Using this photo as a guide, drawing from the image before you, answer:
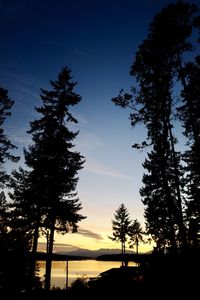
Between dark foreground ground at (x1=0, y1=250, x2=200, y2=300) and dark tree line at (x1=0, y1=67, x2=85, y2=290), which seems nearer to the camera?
dark foreground ground at (x1=0, y1=250, x2=200, y2=300)

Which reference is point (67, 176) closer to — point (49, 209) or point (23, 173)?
point (49, 209)

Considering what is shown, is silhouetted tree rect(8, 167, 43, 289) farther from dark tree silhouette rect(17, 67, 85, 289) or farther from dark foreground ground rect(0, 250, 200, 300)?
dark foreground ground rect(0, 250, 200, 300)

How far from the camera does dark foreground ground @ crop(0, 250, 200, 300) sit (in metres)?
12.8

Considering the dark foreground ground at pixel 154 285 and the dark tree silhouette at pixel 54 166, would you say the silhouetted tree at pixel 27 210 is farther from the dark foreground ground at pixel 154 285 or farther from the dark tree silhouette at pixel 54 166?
the dark foreground ground at pixel 154 285

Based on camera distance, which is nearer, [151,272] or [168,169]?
[151,272]

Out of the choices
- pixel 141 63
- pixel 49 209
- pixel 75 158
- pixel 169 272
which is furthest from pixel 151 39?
pixel 49 209

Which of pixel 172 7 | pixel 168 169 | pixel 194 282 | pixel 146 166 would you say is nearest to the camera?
pixel 194 282

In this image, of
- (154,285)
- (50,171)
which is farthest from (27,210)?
(154,285)

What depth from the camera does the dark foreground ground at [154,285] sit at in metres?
12.8

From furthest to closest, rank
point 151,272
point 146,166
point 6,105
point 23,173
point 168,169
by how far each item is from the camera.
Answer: point 146,166 → point 168,169 → point 23,173 → point 6,105 → point 151,272

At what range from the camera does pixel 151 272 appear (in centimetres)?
1555

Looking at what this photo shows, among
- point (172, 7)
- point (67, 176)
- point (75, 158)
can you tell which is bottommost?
point (67, 176)

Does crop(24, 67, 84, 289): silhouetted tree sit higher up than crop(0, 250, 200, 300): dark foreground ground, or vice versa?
crop(24, 67, 84, 289): silhouetted tree

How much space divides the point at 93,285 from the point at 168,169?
1840cm
